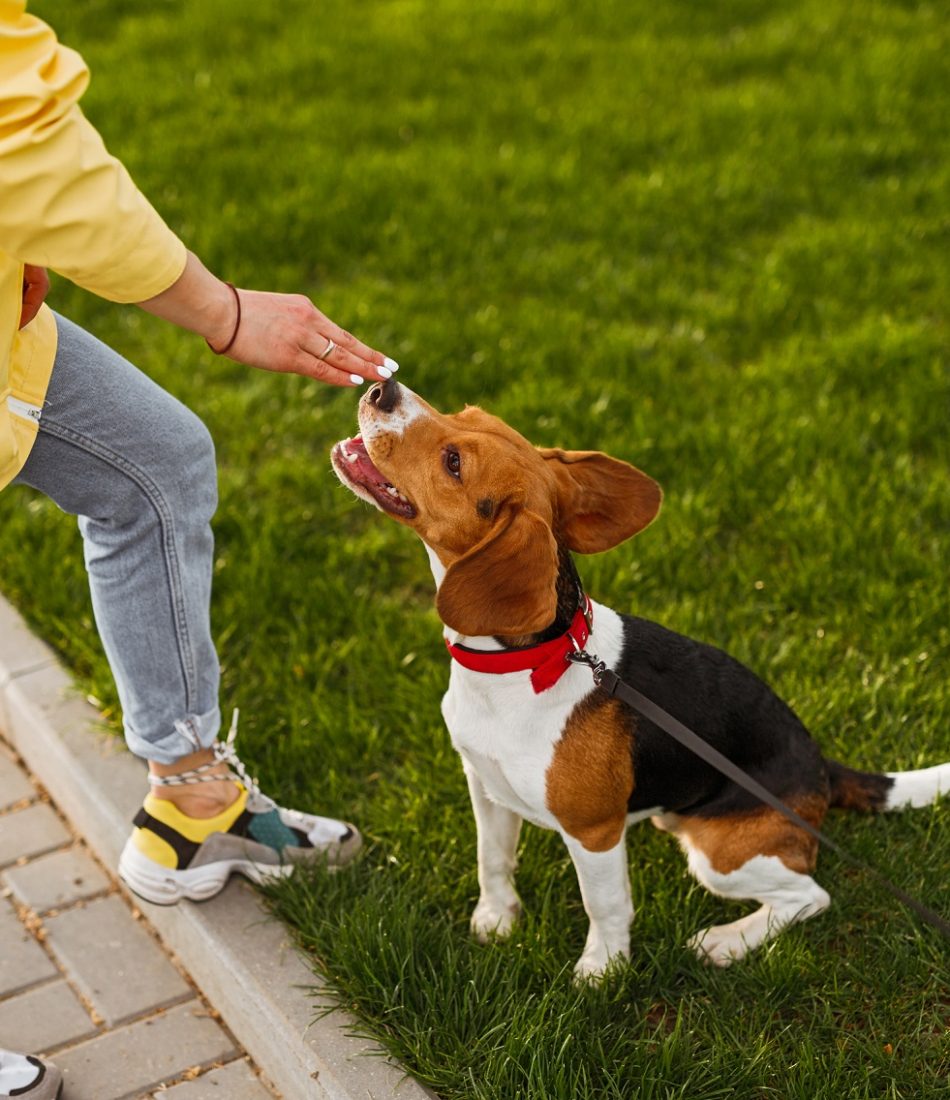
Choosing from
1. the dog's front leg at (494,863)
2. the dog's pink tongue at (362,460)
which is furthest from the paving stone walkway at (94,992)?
the dog's pink tongue at (362,460)

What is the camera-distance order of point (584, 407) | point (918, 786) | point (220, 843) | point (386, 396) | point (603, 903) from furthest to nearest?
point (584, 407) → point (220, 843) → point (918, 786) → point (603, 903) → point (386, 396)

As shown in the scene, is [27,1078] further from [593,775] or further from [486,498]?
[486,498]

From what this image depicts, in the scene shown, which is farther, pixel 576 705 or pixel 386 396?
pixel 576 705

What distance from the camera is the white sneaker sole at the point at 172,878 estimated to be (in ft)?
11.4

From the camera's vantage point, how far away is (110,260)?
97.2 inches

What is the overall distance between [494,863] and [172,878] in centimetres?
85

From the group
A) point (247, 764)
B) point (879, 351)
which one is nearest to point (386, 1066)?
point (247, 764)

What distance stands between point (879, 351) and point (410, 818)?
3.08 m

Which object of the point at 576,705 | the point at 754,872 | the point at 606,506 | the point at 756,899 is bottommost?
the point at 756,899

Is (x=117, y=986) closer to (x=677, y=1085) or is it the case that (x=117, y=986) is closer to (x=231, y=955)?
(x=231, y=955)

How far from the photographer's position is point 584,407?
17.7 ft

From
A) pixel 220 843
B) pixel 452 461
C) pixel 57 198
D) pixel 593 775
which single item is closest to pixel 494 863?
pixel 593 775

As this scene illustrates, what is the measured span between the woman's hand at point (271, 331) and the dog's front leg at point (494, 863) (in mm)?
1053

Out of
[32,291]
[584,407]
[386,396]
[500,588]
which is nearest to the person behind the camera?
[500,588]
